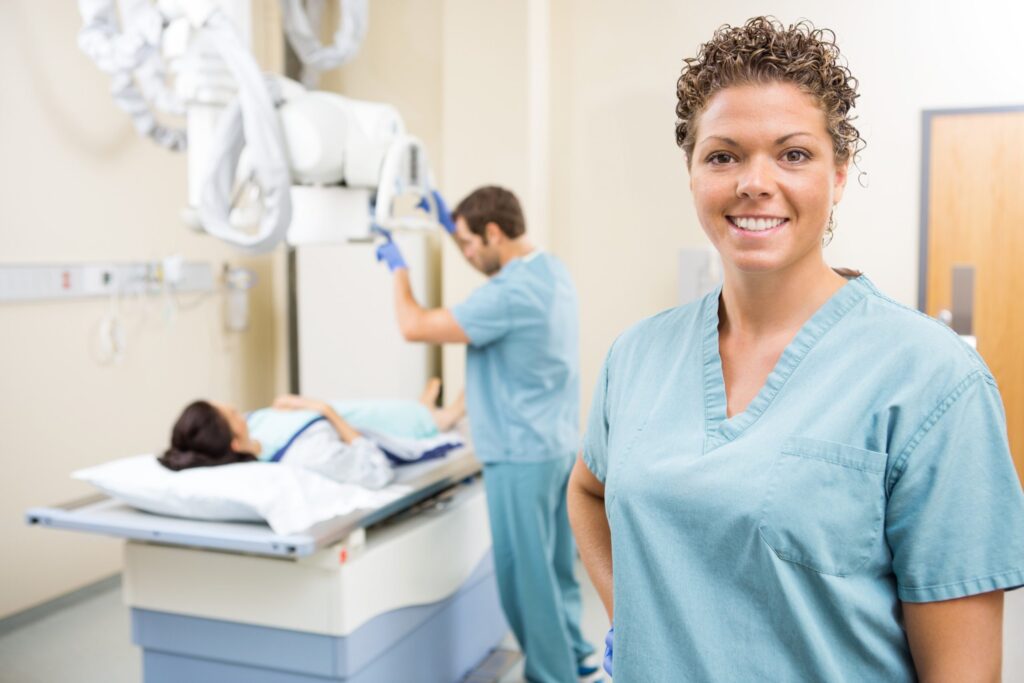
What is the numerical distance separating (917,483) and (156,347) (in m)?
2.90

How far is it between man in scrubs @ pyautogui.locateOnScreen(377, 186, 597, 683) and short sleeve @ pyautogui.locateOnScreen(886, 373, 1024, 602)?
4.77ft

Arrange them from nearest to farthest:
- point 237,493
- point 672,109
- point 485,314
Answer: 1. point 672,109
2. point 237,493
3. point 485,314

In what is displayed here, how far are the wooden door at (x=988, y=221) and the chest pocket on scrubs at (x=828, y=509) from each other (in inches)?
11.5

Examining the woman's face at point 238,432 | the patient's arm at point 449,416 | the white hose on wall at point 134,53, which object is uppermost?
the white hose on wall at point 134,53

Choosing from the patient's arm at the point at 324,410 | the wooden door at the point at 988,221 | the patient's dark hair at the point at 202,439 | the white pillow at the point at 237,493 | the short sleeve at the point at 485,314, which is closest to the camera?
the wooden door at the point at 988,221

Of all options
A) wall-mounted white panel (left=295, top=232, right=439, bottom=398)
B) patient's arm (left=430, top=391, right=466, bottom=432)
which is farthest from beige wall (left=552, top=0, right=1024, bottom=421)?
wall-mounted white panel (left=295, top=232, right=439, bottom=398)

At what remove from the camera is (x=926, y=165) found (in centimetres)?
109

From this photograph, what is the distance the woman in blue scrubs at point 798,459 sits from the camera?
720 mm

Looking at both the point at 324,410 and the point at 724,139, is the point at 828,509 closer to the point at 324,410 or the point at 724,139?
the point at 724,139

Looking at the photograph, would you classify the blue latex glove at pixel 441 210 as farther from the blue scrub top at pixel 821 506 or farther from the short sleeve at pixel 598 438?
the blue scrub top at pixel 821 506

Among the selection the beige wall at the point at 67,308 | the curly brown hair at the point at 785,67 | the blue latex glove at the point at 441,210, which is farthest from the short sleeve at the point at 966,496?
the beige wall at the point at 67,308

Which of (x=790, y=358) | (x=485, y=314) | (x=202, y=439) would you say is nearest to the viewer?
(x=790, y=358)

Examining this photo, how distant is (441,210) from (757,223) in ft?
4.62

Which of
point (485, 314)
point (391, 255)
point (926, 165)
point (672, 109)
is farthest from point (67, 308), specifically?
point (926, 165)
